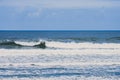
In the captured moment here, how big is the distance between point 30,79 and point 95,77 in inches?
130

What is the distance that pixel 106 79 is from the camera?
53.4 feet

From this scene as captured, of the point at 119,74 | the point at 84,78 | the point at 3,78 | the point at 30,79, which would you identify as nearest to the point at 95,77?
the point at 84,78

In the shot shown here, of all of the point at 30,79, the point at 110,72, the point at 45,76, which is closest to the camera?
the point at 30,79

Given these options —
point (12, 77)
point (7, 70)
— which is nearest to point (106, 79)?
point (12, 77)

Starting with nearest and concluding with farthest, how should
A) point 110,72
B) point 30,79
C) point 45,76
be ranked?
point 30,79 < point 45,76 < point 110,72

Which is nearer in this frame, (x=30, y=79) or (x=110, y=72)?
(x=30, y=79)

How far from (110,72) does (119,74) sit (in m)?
0.85

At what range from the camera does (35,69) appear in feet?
64.8

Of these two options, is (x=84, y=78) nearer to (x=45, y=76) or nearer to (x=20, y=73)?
(x=45, y=76)

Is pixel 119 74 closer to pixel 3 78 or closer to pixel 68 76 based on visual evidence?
pixel 68 76

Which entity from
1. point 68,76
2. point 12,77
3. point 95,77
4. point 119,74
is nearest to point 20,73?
point 12,77

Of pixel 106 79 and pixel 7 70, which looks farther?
pixel 7 70

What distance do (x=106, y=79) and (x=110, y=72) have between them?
8.32 feet

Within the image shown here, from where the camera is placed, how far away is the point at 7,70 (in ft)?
63.0
